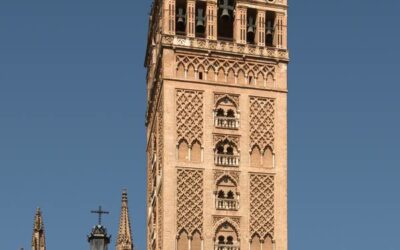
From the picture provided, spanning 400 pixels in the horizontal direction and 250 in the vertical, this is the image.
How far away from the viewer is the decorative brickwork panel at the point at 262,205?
134ft

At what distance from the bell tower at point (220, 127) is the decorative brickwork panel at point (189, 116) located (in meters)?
0.04

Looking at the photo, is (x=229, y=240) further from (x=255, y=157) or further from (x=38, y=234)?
(x=38, y=234)

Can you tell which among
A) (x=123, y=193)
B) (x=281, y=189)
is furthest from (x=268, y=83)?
(x=123, y=193)

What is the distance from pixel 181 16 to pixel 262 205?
865cm

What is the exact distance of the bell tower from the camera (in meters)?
40.4

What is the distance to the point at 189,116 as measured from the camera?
4141 centimetres

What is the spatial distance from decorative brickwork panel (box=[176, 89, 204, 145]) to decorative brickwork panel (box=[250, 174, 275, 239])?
2.81m

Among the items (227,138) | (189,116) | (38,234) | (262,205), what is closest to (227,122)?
(227,138)

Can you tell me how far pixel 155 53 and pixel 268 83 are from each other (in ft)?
19.3

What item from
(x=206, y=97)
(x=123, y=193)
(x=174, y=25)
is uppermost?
(x=174, y=25)

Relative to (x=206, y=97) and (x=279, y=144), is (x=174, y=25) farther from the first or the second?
(x=279, y=144)

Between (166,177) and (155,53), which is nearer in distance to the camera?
(166,177)

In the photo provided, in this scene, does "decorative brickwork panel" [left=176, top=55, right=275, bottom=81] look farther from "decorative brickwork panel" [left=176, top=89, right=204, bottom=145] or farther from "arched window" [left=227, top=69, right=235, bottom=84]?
"decorative brickwork panel" [left=176, top=89, right=204, bottom=145]

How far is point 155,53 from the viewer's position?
4591cm
